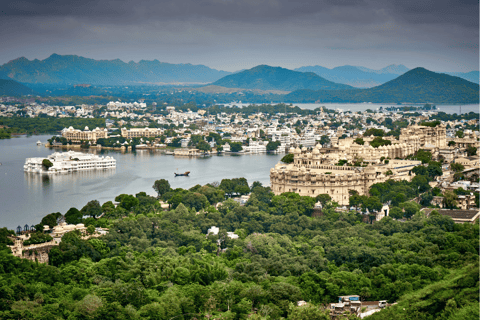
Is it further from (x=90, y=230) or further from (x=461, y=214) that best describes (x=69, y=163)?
(x=461, y=214)

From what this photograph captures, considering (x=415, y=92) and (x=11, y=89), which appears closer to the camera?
(x=415, y=92)

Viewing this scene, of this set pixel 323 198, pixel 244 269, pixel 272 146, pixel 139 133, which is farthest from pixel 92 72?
pixel 244 269

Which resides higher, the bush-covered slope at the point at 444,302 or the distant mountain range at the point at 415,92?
the distant mountain range at the point at 415,92

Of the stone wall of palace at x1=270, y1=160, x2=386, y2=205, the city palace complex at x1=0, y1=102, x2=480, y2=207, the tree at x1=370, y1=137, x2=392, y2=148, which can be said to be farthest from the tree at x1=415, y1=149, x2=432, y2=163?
the stone wall of palace at x1=270, y1=160, x2=386, y2=205

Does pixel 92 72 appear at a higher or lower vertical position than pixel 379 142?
higher

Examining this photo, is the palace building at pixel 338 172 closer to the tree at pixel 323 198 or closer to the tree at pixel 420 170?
the tree at pixel 420 170

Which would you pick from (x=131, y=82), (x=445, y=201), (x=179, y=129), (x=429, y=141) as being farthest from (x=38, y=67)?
(x=445, y=201)

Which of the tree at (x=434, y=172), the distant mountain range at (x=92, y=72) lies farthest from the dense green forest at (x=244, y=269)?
the distant mountain range at (x=92, y=72)
